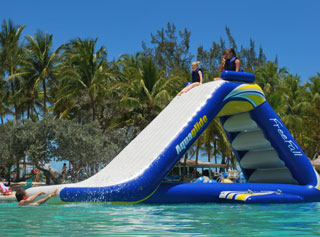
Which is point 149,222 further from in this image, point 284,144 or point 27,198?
point 284,144

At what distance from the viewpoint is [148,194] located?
31.2 feet

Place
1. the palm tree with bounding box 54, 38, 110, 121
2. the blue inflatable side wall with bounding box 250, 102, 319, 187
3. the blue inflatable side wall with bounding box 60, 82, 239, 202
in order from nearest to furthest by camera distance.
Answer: the blue inflatable side wall with bounding box 60, 82, 239, 202 → the blue inflatable side wall with bounding box 250, 102, 319, 187 → the palm tree with bounding box 54, 38, 110, 121

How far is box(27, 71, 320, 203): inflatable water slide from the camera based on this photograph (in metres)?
9.51

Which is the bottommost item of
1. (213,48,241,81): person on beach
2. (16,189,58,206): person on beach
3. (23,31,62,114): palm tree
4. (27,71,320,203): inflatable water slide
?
(16,189,58,206): person on beach

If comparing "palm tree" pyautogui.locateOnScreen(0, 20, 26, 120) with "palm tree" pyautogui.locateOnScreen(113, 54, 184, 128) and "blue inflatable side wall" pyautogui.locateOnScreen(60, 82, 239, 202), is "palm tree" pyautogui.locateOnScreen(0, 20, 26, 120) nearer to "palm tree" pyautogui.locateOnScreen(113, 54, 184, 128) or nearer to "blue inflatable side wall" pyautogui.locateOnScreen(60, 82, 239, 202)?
"palm tree" pyautogui.locateOnScreen(113, 54, 184, 128)

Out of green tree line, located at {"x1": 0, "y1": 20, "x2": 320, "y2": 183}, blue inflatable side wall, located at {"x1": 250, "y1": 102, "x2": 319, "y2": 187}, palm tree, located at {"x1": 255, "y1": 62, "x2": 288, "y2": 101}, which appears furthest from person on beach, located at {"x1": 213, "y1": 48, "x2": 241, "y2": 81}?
palm tree, located at {"x1": 255, "y1": 62, "x2": 288, "y2": 101}

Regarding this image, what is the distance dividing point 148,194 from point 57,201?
2.10 m

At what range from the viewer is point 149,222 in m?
6.60

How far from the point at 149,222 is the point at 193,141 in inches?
163

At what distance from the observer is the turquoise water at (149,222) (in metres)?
5.57

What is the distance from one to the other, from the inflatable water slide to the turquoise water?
781mm

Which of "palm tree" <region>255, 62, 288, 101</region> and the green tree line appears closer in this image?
the green tree line

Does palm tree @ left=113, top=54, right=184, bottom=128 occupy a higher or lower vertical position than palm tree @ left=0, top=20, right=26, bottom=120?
lower

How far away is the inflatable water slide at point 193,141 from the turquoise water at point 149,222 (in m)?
0.78
